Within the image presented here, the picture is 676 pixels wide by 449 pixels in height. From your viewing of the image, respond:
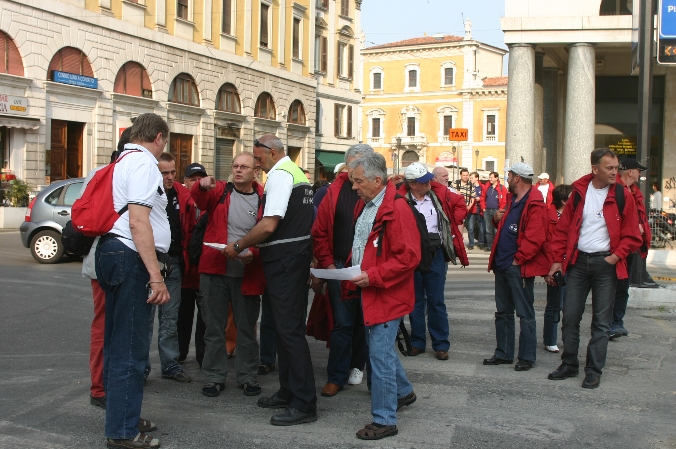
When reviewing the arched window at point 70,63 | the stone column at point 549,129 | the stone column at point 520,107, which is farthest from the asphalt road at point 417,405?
the arched window at point 70,63

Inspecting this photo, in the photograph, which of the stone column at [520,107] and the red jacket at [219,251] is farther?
the stone column at [520,107]

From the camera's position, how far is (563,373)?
670 cm

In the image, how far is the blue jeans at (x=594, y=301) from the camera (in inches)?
256

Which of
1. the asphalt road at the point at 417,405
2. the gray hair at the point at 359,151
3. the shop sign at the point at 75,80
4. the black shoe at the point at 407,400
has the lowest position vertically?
the asphalt road at the point at 417,405

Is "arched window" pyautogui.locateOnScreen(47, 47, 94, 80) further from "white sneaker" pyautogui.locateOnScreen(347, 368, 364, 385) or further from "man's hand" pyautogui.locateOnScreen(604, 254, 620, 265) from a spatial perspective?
"man's hand" pyautogui.locateOnScreen(604, 254, 620, 265)

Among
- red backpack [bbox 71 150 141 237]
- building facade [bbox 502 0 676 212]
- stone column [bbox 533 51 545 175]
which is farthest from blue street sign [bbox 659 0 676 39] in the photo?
stone column [bbox 533 51 545 175]

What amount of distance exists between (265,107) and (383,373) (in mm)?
37430

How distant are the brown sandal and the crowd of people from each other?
0.01 meters

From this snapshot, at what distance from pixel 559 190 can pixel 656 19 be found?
4375 mm

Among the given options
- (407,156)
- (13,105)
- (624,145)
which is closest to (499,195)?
(624,145)

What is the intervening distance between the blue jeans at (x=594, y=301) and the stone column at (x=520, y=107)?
1544 centimetres

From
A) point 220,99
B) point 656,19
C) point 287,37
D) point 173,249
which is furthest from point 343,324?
point 287,37

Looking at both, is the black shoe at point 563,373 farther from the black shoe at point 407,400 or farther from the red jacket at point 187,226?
the red jacket at point 187,226

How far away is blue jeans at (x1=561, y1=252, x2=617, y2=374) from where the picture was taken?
6504mm
